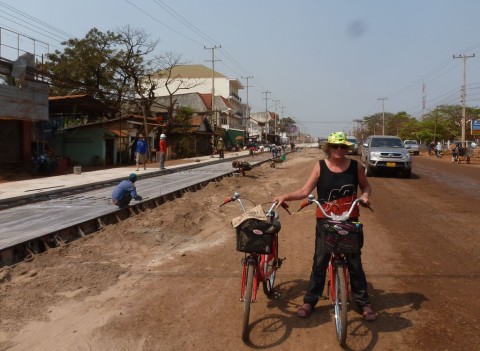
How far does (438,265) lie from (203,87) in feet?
267

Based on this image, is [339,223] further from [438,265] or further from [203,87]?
[203,87]

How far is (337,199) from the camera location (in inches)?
167

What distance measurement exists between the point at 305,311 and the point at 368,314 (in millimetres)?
578

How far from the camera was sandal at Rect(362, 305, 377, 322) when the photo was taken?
419cm

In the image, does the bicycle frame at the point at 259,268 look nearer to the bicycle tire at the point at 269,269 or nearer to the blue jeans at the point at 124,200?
the bicycle tire at the point at 269,269

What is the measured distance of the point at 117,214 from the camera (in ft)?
32.7

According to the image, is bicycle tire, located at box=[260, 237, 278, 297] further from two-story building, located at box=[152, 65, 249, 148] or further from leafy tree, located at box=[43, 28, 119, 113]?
two-story building, located at box=[152, 65, 249, 148]

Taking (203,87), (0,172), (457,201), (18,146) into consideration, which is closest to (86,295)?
(457,201)

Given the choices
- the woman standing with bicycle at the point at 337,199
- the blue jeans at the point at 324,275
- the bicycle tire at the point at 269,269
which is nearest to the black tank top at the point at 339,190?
the woman standing with bicycle at the point at 337,199

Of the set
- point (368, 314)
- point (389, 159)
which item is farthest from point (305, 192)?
point (389, 159)

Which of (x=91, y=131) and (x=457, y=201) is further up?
(x=91, y=131)

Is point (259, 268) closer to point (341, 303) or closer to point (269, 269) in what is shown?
point (269, 269)

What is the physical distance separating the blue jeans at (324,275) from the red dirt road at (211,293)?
0.18 metres

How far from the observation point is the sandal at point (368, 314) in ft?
13.7
